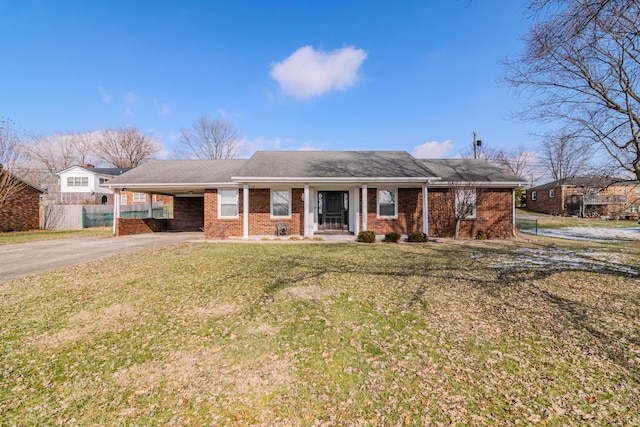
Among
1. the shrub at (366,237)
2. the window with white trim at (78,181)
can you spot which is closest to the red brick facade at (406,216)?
the shrub at (366,237)

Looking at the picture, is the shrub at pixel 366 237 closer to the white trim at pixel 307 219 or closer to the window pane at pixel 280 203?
the white trim at pixel 307 219

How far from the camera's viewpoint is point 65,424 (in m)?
2.25

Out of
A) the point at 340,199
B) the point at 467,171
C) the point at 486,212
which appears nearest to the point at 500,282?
the point at 486,212

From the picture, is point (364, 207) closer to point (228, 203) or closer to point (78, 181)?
point (228, 203)

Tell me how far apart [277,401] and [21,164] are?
23.7m

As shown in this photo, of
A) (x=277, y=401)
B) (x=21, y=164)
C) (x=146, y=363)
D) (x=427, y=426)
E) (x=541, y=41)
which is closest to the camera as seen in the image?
(x=427, y=426)

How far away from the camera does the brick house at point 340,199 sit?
1280 centimetres

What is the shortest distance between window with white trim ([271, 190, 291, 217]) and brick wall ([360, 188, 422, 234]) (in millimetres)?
3921

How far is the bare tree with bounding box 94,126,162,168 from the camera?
43344 mm

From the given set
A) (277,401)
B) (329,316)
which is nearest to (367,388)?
(277,401)

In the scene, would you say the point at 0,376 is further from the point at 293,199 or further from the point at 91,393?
the point at 293,199

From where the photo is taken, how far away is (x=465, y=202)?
1275 cm

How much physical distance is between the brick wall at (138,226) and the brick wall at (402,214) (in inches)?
500

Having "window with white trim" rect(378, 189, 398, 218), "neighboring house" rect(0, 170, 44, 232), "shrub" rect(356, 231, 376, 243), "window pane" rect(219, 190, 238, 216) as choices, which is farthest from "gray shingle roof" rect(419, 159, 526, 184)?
"neighboring house" rect(0, 170, 44, 232)
